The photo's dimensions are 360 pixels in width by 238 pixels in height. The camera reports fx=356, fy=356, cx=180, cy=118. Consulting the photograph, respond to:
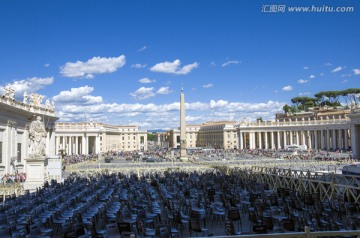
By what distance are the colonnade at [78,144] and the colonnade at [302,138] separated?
52.2 meters

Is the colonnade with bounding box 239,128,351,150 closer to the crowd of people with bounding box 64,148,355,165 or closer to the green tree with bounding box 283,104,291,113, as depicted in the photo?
the crowd of people with bounding box 64,148,355,165

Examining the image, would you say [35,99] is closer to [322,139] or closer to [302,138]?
[322,139]

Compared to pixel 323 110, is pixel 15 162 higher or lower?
lower

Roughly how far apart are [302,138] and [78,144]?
73.3 meters

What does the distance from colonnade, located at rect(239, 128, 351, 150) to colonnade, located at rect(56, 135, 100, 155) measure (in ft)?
171

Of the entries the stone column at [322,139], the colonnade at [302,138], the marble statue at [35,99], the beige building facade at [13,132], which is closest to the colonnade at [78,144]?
the colonnade at [302,138]

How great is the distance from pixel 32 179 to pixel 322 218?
18.4 m

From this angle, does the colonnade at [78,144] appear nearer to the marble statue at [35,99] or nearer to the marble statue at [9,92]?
the marble statue at [35,99]

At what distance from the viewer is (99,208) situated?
14.2 m

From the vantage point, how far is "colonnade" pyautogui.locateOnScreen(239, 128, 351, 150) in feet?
309

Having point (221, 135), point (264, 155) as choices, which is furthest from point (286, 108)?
point (264, 155)

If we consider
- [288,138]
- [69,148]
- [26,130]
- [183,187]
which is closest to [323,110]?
[288,138]

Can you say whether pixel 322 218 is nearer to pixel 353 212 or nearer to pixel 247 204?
pixel 353 212

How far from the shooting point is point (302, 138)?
4235 inches
